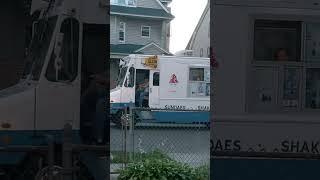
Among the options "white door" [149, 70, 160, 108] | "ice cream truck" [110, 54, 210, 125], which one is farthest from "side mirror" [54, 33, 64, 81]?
"white door" [149, 70, 160, 108]

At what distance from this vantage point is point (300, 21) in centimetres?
438

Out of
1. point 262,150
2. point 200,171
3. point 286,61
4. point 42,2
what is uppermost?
point 42,2

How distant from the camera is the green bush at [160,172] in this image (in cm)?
642

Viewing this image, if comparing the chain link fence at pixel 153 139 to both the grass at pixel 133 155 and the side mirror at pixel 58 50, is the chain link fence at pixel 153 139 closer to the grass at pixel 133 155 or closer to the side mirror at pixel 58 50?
the grass at pixel 133 155

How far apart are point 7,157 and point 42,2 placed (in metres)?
1.69

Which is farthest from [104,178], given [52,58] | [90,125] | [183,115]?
[183,115]

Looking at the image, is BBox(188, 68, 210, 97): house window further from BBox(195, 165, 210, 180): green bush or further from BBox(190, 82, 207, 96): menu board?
BBox(195, 165, 210, 180): green bush

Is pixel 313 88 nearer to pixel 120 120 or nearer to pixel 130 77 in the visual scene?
pixel 120 120

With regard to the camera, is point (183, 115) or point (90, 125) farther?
point (183, 115)

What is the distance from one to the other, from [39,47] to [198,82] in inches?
484

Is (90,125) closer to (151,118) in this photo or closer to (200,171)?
(200,171)

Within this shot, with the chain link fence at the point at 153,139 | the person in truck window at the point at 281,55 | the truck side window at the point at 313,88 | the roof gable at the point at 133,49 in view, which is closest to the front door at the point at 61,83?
the chain link fence at the point at 153,139

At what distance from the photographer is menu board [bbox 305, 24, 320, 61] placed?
4383mm

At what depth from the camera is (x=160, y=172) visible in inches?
253
